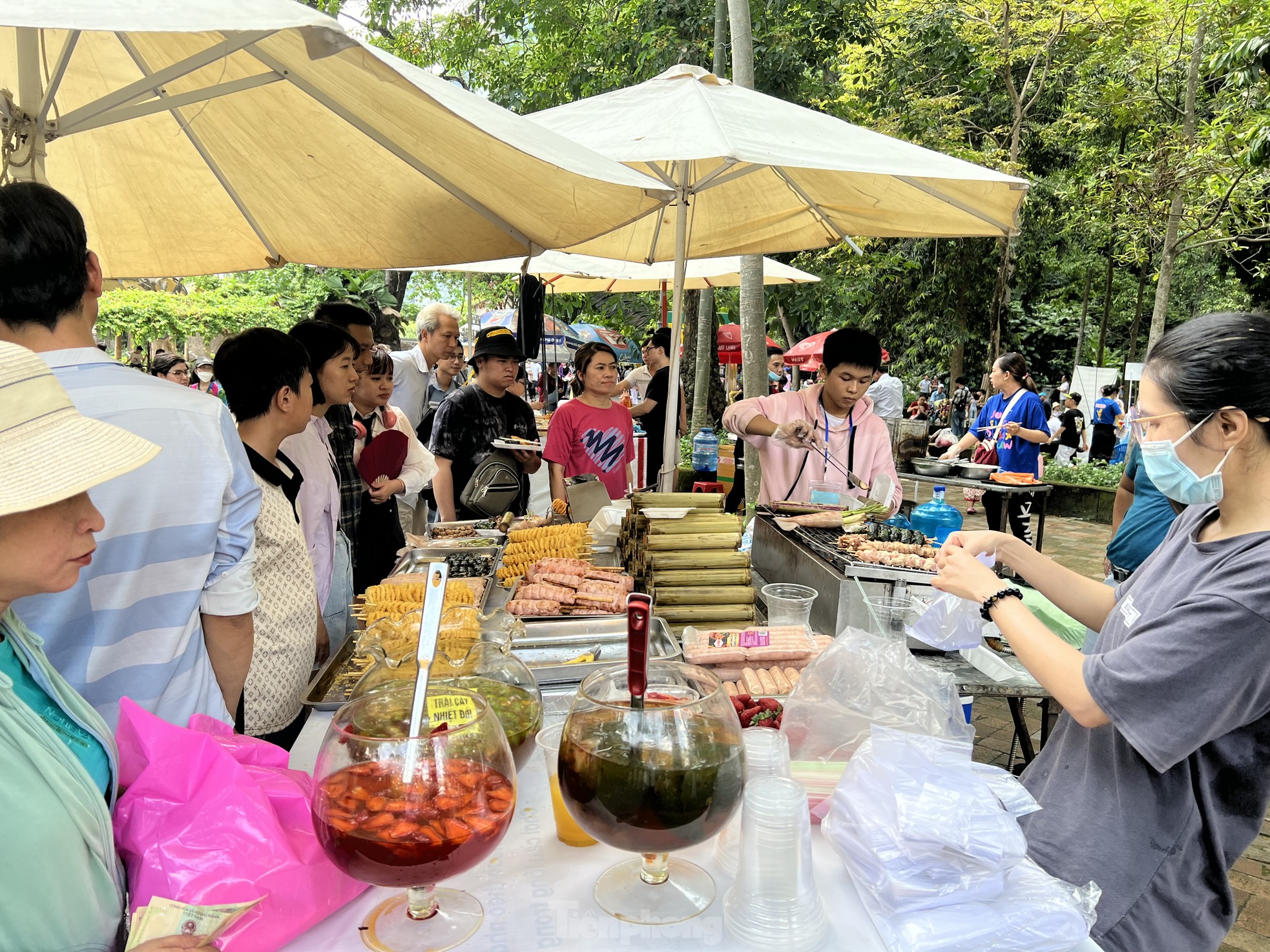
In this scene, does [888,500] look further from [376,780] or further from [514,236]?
[376,780]

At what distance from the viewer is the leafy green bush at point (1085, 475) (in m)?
12.6

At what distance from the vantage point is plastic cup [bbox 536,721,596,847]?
60.7 inches

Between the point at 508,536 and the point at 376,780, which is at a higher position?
the point at 376,780

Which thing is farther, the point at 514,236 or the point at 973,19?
the point at 973,19

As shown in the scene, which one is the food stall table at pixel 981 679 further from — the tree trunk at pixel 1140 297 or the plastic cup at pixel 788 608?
the tree trunk at pixel 1140 297

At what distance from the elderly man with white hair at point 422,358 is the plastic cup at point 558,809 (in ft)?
18.6

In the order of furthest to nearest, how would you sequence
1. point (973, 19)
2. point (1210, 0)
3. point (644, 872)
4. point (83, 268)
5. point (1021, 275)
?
1. point (1021, 275)
2. point (973, 19)
3. point (1210, 0)
4. point (83, 268)
5. point (644, 872)

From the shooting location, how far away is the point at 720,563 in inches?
122

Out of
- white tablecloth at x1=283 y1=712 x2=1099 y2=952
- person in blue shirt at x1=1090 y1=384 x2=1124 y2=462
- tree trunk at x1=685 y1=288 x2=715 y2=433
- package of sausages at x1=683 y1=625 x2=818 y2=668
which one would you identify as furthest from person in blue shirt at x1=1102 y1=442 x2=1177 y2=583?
person in blue shirt at x1=1090 y1=384 x2=1124 y2=462

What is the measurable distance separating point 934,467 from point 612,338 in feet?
44.2

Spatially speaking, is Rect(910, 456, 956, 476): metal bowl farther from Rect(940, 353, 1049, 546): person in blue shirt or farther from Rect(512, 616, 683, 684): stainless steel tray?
Rect(512, 616, 683, 684): stainless steel tray

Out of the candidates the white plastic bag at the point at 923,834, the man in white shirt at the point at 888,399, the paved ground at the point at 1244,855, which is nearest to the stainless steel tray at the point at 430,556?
the white plastic bag at the point at 923,834

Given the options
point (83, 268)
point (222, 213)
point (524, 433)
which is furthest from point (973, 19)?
point (83, 268)

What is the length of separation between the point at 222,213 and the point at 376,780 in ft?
13.2
